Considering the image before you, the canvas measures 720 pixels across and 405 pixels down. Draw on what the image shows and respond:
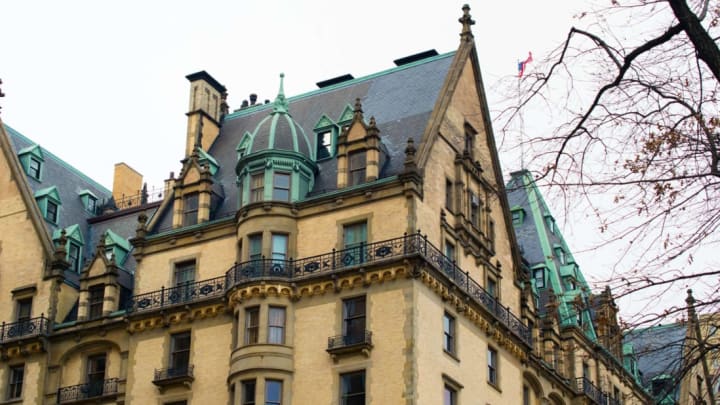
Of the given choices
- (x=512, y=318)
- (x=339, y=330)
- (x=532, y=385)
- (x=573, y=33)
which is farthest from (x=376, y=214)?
(x=573, y=33)

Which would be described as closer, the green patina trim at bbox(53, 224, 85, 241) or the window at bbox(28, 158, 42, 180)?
the green patina trim at bbox(53, 224, 85, 241)

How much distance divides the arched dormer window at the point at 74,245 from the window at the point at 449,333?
68.6 ft

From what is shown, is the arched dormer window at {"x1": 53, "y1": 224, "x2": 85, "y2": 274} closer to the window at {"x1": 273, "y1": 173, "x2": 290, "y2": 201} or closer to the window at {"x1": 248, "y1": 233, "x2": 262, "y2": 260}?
the window at {"x1": 248, "y1": 233, "x2": 262, "y2": 260}

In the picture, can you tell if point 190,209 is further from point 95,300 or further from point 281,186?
point 95,300

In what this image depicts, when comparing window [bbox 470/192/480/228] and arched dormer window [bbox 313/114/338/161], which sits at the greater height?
arched dormer window [bbox 313/114/338/161]

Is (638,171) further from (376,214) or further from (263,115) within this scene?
(263,115)

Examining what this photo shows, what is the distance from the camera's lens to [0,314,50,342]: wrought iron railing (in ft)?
189

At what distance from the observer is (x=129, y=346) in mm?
55062

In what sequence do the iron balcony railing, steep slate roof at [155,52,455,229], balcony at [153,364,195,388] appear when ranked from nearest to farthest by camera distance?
the iron balcony railing, balcony at [153,364,195,388], steep slate roof at [155,52,455,229]

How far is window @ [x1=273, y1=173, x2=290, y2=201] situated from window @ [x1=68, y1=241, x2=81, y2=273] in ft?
45.8

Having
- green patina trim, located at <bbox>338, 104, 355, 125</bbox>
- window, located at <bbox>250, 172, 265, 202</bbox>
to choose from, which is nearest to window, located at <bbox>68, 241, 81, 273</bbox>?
window, located at <bbox>250, 172, 265, 202</bbox>

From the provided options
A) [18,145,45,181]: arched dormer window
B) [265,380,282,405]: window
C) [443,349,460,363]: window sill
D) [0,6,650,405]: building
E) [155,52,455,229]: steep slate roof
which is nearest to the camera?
[265,380,282,405]: window

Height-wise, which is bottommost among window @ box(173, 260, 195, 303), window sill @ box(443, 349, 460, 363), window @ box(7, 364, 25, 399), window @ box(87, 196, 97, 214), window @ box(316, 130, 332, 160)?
window sill @ box(443, 349, 460, 363)

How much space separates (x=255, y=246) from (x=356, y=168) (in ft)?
18.8
